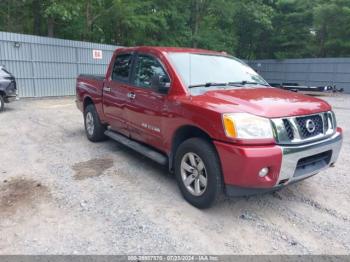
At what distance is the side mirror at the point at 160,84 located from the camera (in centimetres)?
382

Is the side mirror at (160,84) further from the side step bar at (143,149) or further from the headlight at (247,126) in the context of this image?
the headlight at (247,126)

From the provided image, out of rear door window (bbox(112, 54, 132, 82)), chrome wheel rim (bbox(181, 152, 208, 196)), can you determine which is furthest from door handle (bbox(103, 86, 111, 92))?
chrome wheel rim (bbox(181, 152, 208, 196))

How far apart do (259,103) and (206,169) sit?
914mm

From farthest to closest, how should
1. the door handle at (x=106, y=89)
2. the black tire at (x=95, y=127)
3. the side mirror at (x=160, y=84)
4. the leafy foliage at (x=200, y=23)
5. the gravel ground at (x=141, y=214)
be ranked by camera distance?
the leafy foliage at (x=200, y=23) → the black tire at (x=95, y=127) → the door handle at (x=106, y=89) → the side mirror at (x=160, y=84) → the gravel ground at (x=141, y=214)

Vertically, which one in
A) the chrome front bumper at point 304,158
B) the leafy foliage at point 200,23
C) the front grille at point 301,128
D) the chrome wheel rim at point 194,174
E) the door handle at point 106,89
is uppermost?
the leafy foliage at point 200,23

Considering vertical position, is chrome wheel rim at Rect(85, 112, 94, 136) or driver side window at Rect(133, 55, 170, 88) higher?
driver side window at Rect(133, 55, 170, 88)

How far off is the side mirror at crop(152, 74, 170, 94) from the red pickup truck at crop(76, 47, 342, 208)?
0.05 ft

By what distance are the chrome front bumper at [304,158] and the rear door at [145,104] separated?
5.37 feet

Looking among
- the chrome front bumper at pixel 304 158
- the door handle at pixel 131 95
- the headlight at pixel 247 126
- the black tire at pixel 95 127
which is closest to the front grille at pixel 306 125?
the chrome front bumper at pixel 304 158

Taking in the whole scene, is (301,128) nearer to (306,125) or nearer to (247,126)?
(306,125)

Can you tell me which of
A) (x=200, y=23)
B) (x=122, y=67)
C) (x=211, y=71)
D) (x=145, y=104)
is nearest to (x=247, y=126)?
(x=211, y=71)

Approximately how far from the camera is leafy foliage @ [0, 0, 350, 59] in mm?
17750

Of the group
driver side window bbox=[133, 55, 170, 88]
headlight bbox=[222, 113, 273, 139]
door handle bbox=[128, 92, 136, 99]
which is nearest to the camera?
headlight bbox=[222, 113, 273, 139]

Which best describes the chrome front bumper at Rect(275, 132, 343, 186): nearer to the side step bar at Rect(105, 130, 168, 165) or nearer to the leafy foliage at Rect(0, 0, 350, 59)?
the side step bar at Rect(105, 130, 168, 165)
